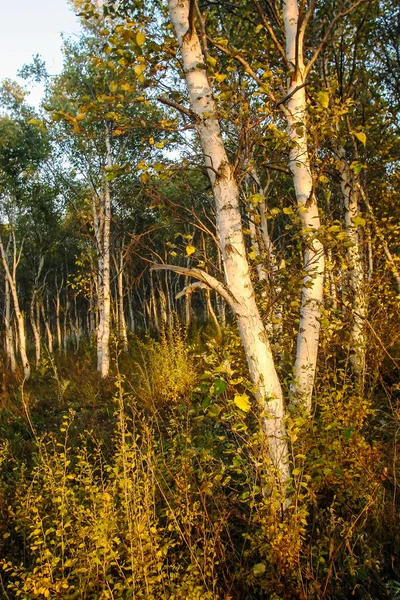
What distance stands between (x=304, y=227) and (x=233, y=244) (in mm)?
1075

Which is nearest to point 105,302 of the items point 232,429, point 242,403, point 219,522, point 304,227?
point 304,227

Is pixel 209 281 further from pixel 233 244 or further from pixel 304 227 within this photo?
pixel 304 227

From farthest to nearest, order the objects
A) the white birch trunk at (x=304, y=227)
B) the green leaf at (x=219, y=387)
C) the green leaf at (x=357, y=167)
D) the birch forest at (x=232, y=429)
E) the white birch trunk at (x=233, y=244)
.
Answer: the white birch trunk at (x=304, y=227)
the white birch trunk at (x=233, y=244)
the green leaf at (x=357, y=167)
the birch forest at (x=232, y=429)
the green leaf at (x=219, y=387)

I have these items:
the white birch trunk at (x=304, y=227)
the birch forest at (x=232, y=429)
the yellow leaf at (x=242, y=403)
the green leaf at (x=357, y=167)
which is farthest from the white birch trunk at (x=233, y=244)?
the green leaf at (x=357, y=167)

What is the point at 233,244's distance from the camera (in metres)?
2.93

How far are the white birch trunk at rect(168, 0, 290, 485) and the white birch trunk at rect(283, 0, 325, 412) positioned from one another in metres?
0.56

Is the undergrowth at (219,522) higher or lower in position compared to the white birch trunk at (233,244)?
lower

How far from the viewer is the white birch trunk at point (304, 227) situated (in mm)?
3572

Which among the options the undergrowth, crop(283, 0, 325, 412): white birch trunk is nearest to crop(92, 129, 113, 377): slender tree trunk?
the undergrowth

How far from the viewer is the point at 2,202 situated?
1450 centimetres

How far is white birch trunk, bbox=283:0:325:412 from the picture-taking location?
3.57m

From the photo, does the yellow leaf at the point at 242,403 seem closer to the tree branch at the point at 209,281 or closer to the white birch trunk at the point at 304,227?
the tree branch at the point at 209,281

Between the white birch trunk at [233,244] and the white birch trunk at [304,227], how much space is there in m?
0.56

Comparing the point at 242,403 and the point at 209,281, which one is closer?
the point at 242,403
